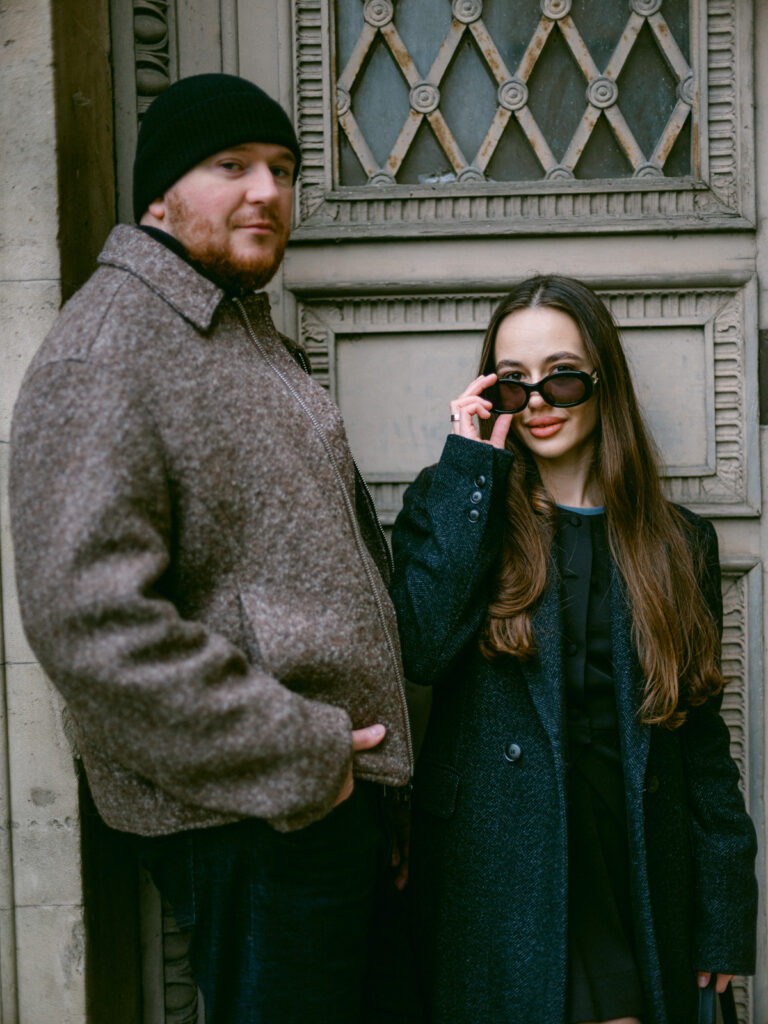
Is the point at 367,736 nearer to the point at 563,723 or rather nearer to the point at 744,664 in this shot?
the point at 563,723

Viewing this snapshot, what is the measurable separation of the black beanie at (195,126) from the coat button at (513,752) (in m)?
1.23

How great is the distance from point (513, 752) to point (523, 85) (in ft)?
5.41

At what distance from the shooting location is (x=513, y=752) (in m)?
1.67

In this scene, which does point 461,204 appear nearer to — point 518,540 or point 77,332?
point 518,540

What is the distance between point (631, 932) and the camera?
1721 millimetres

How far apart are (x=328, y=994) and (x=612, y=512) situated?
3.57ft

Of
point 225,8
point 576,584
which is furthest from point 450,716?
point 225,8

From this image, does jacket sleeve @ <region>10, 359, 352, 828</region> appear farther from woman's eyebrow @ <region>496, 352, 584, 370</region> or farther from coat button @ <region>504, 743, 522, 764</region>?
woman's eyebrow @ <region>496, 352, 584, 370</region>

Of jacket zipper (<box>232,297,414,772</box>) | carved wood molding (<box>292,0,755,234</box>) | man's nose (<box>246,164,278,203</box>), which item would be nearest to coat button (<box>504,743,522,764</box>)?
jacket zipper (<box>232,297,414,772</box>)

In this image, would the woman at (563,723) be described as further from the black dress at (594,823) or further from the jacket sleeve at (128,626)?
the jacket sleeve at (128,626)

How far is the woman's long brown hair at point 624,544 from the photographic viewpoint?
67.0 inches

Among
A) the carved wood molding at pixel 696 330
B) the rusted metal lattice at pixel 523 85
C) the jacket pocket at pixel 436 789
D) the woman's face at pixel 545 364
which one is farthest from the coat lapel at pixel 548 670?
the rusted metal lattice at pixel 523 85

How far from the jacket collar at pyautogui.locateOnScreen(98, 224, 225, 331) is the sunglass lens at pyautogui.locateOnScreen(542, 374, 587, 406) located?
0.71 metres

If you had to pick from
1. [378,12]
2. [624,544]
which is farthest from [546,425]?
[378,12]
